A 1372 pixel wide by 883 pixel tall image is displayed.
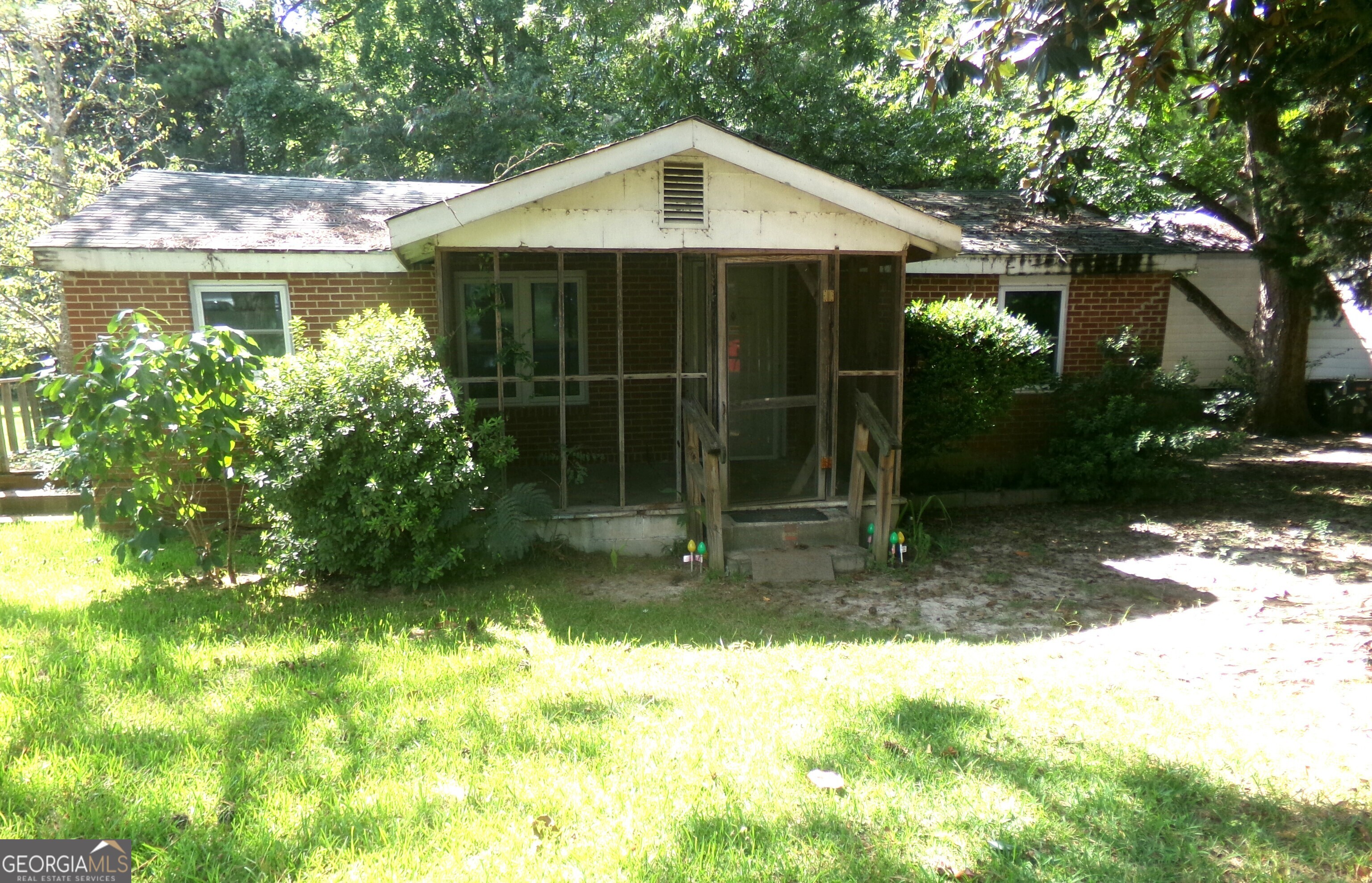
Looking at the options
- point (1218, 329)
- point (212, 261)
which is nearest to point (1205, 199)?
point (1218, 329)

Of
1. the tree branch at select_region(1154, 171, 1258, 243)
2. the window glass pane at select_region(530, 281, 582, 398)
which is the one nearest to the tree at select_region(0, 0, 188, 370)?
the window glass pane at select_region(530, 281, 582, 398)

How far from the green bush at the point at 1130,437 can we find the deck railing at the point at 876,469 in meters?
3.12

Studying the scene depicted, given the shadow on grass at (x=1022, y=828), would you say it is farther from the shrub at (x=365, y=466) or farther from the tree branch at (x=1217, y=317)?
the tree branch at (x=1217, y=317)

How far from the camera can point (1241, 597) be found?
6641 mm

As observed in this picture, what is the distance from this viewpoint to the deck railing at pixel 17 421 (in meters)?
9.25

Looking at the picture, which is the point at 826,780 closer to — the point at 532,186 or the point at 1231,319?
the point at 532,186

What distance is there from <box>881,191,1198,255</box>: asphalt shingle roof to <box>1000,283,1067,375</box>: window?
2.06 feet

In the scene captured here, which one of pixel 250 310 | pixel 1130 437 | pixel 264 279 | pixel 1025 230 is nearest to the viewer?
pixel 264 279

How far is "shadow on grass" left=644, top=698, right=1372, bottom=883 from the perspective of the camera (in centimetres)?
305

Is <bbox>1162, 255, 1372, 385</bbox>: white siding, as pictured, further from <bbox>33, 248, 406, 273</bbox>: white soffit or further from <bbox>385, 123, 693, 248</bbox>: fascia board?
<bbox>33, 248, 406, 273</bbox>: white soffit

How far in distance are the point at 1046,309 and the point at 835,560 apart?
222 inches

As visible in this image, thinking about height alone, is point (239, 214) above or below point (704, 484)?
above

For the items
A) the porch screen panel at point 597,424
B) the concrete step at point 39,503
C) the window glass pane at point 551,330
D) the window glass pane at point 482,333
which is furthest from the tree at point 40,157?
the porch screen panel at point 597,424

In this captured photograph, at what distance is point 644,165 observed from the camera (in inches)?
273
